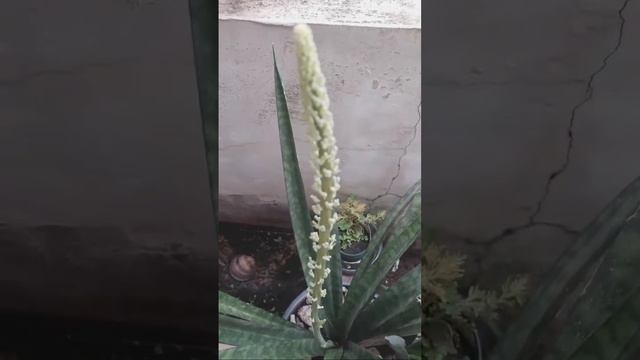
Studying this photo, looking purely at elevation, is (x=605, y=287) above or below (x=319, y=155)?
below

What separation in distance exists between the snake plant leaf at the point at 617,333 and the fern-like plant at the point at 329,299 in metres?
0.20

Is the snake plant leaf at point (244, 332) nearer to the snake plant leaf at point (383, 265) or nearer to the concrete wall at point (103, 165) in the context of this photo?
the snake plant leaf at point (383, 265)

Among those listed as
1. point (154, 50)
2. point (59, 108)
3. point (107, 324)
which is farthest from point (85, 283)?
point (154, 50)

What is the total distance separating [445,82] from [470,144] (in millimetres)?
81

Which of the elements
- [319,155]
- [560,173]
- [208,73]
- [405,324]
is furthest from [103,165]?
[560,173]

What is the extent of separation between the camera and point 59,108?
2.72 ft

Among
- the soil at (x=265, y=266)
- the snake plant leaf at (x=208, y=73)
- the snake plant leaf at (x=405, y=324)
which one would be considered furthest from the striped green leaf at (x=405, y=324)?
the snake plant leaf at (x=208, y=73)

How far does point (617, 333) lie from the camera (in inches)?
27.2

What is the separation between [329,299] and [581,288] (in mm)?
282

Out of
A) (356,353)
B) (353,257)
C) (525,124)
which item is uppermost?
(525,124)

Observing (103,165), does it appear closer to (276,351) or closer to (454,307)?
(276,351)

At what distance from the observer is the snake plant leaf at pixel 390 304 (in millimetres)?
688

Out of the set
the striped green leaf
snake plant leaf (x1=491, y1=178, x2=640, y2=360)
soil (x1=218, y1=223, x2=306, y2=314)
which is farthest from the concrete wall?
snake plant leaf (x1=491, y1=178, x2=640, y2=360)

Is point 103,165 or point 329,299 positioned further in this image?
point 103,165
